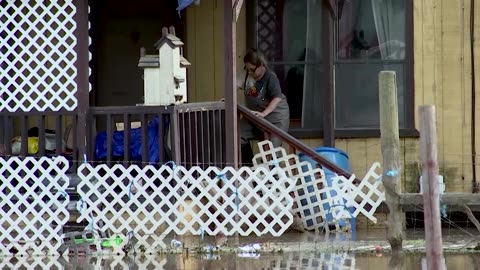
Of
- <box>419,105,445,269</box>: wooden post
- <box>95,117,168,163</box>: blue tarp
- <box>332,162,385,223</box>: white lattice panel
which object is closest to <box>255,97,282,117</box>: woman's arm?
<box>332,162,385,223</box>: white lattice panel

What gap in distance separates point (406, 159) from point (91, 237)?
14.4 ft

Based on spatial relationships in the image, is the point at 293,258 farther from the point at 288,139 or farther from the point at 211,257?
the point at 288,139

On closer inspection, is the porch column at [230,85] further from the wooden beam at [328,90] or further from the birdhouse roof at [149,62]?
the wooden beam at [328,90]

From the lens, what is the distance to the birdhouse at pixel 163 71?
12867 millimetres

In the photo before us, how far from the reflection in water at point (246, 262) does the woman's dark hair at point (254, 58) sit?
111 inches

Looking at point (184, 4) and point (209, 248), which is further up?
point (184, 4)

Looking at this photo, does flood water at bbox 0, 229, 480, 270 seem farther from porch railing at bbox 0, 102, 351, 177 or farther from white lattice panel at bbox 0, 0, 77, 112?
white lattice panel at bbox 0, 0, 77, 112

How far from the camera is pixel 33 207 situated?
1290cm

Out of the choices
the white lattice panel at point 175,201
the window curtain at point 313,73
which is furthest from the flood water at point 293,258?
the window curtain at point 313,73

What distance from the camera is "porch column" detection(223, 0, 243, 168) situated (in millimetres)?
13062

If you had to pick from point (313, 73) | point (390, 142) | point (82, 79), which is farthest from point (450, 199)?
point (82, 79)

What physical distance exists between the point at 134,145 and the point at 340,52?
3.26 m

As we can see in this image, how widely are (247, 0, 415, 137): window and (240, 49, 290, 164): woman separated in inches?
17.4

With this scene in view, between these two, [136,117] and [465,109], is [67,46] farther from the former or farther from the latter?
[465,109]
